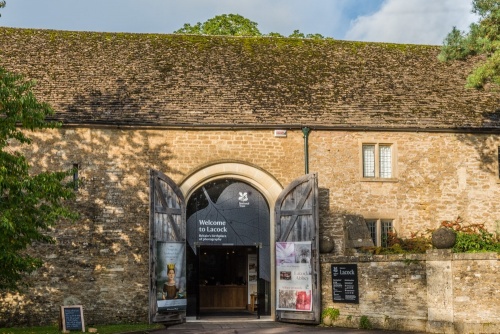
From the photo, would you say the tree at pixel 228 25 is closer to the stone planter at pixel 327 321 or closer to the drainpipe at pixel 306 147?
the drainpipe at pixel 306 147

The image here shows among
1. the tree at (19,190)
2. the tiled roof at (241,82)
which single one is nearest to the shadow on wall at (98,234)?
the tiled roof at (241,82)

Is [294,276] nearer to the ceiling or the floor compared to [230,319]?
nearer to the ceiling

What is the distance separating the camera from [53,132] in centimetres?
2441

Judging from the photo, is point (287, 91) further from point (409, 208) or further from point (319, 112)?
point (409, 208)

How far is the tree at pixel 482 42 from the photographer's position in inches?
822

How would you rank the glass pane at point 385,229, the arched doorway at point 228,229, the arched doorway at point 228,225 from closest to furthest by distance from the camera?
the arched doorway at point 228,229
the arched doorway at point 228,225
the glass pane at point 385,229

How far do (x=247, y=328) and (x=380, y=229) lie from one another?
19.0 feet

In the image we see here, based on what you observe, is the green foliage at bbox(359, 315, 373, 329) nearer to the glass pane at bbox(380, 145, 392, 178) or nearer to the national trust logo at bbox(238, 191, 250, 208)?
the national trust logo at bbox(238, 191, 250, 208)

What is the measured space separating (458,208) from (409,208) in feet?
5.26

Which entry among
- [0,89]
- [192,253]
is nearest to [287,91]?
[192,253]

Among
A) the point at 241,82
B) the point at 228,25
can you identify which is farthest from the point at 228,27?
the point at 241,82

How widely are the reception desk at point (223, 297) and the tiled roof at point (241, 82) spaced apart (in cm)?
895

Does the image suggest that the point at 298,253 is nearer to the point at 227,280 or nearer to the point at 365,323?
the point at 365,323

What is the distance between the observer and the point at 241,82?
26656 millimetres
